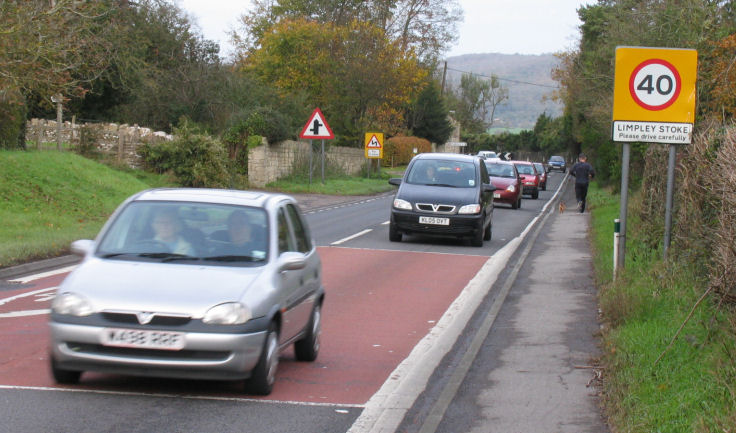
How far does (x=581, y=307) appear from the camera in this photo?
11656 millimetres

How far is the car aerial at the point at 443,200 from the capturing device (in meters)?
18.8

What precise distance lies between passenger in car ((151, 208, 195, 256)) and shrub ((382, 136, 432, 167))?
64088 millimetres

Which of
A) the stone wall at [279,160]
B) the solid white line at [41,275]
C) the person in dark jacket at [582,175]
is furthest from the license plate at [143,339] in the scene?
the stone wall at [279,160]

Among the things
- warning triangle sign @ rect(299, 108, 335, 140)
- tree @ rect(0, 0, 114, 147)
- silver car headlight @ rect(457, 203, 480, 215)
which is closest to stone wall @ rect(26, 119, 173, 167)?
warning triangle sign @ rect(299, 108, 335, 140)

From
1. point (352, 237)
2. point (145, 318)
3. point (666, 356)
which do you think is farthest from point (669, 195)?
point (352, 237)

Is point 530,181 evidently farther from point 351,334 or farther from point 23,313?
point 23,313

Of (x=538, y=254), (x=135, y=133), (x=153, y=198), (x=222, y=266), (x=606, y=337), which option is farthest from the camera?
(x=135, y=133)

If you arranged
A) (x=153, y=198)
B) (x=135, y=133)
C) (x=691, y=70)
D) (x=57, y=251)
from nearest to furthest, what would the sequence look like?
(x=153, y=198) < (x=691, y=70) < (x=57, y=251) < (x=135, y=133)

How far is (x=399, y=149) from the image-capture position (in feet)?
239

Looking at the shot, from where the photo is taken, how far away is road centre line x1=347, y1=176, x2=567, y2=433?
6.36 meters

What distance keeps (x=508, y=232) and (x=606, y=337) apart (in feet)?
47.1

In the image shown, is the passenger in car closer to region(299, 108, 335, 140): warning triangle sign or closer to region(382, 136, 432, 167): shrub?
region(299, 108, 335, 140): warning triangle sign

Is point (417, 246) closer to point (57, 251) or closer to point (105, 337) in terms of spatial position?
point (57, 251)

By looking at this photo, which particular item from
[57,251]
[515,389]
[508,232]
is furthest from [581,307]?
[508,232]
